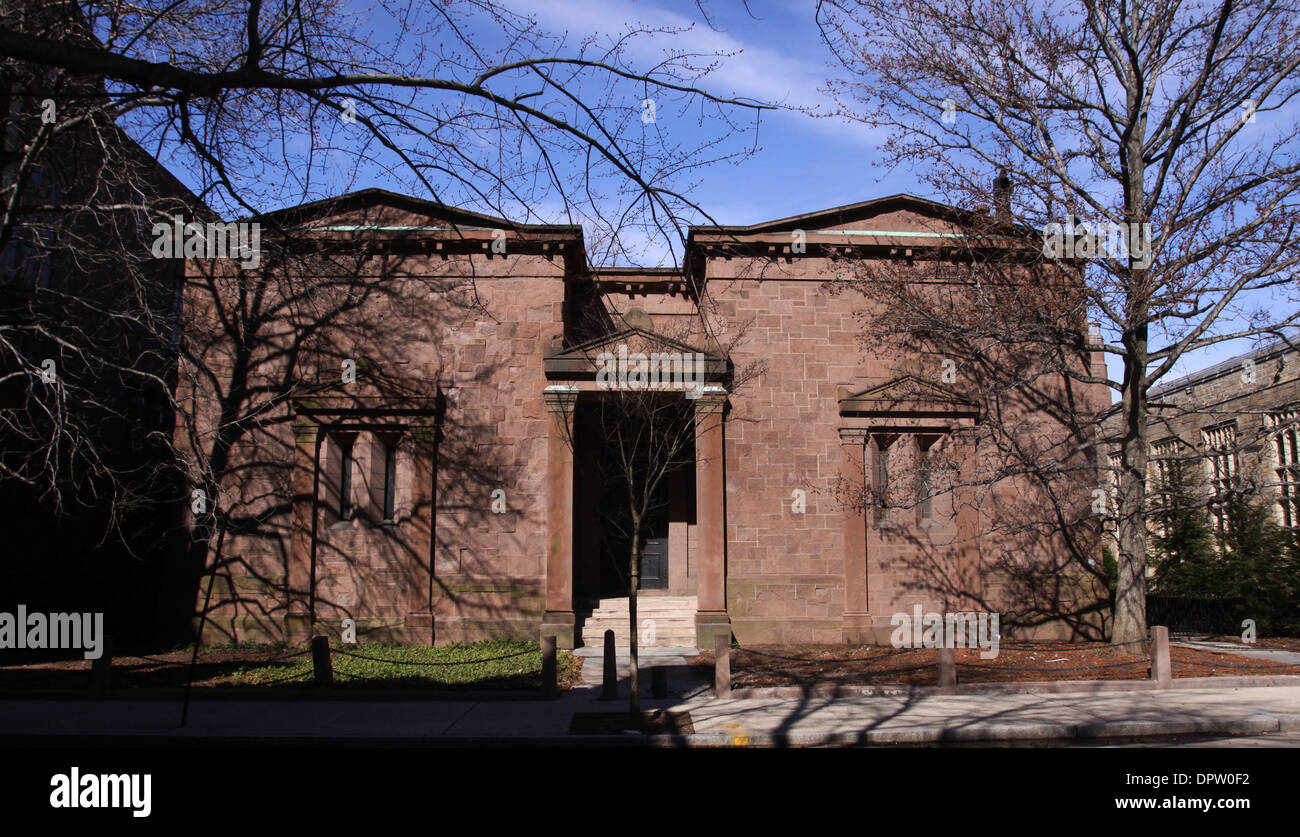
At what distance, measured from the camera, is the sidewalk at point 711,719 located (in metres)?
9.59

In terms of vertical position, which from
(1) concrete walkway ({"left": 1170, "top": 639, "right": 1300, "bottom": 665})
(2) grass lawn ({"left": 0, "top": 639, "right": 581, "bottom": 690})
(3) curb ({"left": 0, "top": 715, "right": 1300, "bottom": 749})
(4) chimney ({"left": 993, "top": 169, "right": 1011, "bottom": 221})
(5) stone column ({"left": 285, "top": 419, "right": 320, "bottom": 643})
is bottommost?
(1) concrete walkway ({"left": 1170, "top": 639, "right": 1300, "bottom": 665})

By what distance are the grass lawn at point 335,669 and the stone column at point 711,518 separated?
9.55ft

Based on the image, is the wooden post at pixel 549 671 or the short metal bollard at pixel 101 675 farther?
the short metal bollard at pixel 101 675

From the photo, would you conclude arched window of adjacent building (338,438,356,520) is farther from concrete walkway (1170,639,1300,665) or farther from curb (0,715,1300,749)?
Answer: concrete walkway (1170,639,1300,665)

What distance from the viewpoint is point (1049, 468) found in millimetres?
15664

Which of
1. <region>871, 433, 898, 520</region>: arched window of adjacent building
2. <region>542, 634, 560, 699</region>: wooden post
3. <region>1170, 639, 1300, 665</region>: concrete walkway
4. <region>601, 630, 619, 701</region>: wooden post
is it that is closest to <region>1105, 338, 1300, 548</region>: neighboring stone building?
<region>1170, 639, 1300, 665</region>: concrete walkway

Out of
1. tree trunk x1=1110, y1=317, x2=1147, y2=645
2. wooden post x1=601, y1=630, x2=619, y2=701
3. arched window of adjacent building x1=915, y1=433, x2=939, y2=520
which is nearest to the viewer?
wooden post x1=601, y1=630, x2=619, y2=701

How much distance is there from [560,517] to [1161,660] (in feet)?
34.7

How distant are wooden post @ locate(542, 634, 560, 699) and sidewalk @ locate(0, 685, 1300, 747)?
209 mm

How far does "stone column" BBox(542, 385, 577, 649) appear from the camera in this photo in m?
16.3

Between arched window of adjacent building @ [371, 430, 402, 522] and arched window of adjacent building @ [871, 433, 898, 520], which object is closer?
arched window of adjacent building @ [371, 430, 402, 522]

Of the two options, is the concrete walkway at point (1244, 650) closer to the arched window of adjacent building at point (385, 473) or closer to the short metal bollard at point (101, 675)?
the arched window of adjacent building at point (385, 473)

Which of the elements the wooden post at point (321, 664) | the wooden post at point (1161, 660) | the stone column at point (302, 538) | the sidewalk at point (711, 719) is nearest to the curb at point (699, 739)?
the sidewalk at point (711, 719)
